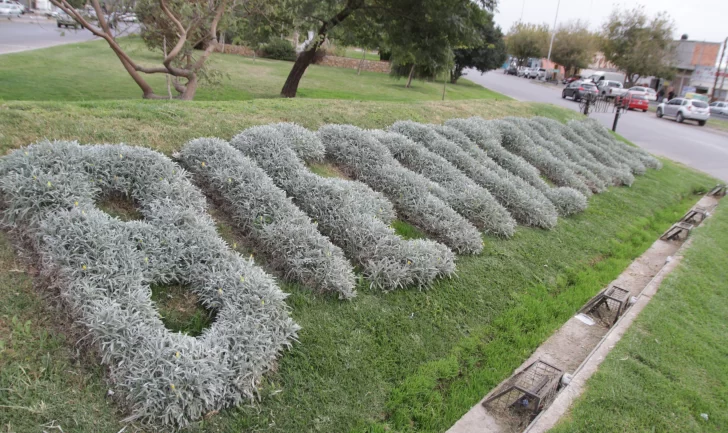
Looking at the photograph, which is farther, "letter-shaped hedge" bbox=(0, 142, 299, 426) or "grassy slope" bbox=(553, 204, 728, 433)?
"grassy slope" bbox=(553, 204, 728, 433)

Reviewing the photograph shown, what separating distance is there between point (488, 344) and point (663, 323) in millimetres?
→ 1975

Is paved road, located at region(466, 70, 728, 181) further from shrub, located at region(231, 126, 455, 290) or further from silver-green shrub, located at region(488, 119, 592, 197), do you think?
shrub, located at region(231, 126, 455, 290)

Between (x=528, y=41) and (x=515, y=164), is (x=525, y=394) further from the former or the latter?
(x=528, y=41)

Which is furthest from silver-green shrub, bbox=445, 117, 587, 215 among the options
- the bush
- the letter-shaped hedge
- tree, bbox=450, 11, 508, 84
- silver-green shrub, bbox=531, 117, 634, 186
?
tree, bbox=450, 11, 508, 84

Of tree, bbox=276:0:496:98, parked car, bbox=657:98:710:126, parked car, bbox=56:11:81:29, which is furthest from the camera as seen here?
parked car, bbox=657:98:710:126

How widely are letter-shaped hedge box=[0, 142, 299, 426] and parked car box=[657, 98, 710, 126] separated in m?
31.6

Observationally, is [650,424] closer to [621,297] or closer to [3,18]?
[621,297]

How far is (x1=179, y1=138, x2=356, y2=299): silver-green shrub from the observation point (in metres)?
4.11

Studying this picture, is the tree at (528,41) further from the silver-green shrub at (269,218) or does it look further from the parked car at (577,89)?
the silver-green shrub at (269,218)

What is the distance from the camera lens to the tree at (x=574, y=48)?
189 feet

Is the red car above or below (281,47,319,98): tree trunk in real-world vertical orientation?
below

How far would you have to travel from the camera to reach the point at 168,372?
2.81 m

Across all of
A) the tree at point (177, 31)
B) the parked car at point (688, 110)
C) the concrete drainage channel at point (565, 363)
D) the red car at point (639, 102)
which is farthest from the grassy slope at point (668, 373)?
the red car at point (639, 102)

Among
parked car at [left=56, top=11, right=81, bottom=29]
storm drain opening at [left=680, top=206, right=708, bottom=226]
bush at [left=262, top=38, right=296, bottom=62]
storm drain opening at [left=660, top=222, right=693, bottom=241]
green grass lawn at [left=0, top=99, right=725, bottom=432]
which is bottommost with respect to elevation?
storm drain opening at [left=680, top=206, right=708, bottom=226]
